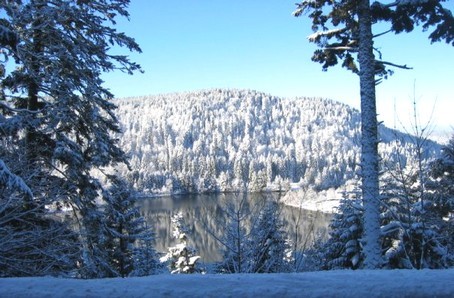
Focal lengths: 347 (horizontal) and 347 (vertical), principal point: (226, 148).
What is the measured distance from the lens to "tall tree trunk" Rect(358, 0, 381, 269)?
238 inches

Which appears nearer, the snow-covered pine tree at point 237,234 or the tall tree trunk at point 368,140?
the tall tree trunk at point 368,140

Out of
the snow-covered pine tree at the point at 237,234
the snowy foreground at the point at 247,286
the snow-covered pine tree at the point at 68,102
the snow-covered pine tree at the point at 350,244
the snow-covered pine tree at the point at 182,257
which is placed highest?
the snow-covered pine tree at the point at 68,102

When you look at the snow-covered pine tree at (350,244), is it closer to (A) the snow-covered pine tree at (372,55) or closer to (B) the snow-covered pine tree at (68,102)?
(A) the snow-covered pine tree at (372,55)

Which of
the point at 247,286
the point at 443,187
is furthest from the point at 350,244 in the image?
the point at 247,286

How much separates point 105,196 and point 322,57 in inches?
220

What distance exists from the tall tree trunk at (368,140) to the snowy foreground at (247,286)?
15.4 feet

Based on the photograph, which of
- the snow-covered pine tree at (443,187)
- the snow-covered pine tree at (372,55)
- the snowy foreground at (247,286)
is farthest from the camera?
the snow-covered pine tree at (443,187)

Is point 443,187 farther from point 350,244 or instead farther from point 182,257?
point 182,257

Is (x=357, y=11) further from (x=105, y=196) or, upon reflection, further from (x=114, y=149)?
(x=105, y=196)

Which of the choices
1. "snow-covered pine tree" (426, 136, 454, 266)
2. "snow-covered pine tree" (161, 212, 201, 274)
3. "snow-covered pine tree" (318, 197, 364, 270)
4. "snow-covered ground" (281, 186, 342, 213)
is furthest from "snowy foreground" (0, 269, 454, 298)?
"snow-covered pine tree" (161, 212, 201, 274)

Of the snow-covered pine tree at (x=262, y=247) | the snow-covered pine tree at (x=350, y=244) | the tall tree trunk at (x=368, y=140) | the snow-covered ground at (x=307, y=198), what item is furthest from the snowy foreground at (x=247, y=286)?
the snow-covered pine tree at (x=350, y=244)

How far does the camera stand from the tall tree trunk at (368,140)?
605 centimetres

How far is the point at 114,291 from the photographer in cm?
154

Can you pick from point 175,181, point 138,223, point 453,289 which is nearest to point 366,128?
point 453,289
